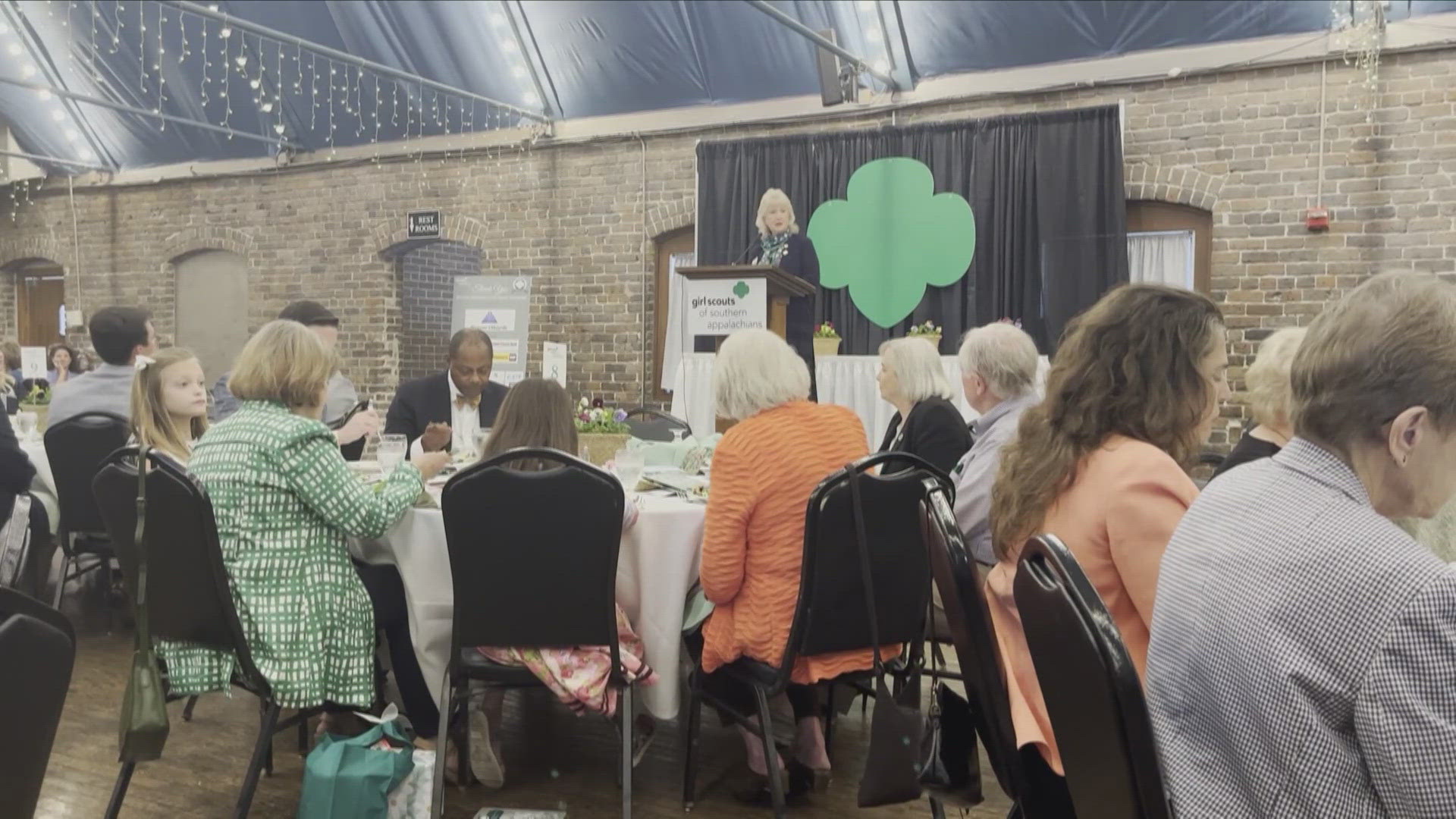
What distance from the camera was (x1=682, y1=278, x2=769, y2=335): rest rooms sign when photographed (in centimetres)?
477

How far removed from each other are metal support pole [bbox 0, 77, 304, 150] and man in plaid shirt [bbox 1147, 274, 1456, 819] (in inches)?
357

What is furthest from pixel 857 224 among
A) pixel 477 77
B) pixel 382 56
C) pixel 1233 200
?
pixel 382 56

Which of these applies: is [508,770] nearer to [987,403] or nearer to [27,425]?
[987,403]

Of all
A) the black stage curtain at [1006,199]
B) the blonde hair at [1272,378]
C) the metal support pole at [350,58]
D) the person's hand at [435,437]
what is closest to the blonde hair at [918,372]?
the blonde hair at [1272,378]

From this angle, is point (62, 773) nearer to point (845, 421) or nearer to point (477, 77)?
point (845, 421)

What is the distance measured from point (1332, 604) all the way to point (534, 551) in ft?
5.36

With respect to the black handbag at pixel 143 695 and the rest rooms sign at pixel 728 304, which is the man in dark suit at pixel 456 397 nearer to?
the rest rooms sign at pixel 728 304

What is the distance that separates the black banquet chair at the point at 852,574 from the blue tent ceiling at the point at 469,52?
5136 millimetres

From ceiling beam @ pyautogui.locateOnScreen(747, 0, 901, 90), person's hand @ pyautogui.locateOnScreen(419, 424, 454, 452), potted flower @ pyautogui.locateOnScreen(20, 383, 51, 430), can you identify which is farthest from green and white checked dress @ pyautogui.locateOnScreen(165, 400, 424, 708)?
ceiling beam @ pyautogui.locateOnScreen(747, 0, 901, 90)

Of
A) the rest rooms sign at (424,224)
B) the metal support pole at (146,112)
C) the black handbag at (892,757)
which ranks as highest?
the metal support pole at (146,112)

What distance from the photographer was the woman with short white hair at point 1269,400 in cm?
221

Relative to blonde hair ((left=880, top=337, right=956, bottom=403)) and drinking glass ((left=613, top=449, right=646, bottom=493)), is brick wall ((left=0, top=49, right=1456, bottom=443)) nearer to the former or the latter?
blonde hair ((left=880, top=337, right=956, bottom=403))

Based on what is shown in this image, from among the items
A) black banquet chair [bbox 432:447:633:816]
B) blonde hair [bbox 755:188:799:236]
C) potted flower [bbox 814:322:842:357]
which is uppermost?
blonde hair [bbox 755:188:799:236]

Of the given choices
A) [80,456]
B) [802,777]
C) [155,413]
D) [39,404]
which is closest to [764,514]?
[802,777]
